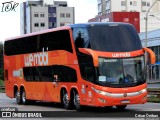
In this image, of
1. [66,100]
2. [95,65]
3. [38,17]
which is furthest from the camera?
[38,17]

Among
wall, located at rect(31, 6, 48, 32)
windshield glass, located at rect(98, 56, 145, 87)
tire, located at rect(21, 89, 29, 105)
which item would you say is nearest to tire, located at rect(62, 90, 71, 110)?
windshield glass, located at rect(98, 56, 145, 87)

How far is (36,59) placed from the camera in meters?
27.1

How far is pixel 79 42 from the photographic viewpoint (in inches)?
881

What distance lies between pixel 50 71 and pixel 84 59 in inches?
158

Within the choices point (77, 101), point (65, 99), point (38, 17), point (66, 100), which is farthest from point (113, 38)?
point (38, 17)

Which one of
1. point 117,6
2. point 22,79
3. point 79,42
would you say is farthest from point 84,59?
point 117,6

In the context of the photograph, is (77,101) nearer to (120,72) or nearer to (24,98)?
(120,72)

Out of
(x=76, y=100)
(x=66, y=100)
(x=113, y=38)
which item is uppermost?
(x=113, y=38)

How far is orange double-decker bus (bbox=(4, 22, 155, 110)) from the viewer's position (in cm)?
2112

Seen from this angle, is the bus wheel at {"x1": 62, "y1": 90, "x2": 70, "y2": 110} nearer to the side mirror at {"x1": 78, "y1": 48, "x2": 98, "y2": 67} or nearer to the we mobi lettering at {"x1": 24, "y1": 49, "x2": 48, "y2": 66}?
the we mobi lettering at {"x1": 24, "y1": 49, "x2": 48, "y2": 66}

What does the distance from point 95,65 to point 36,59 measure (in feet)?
22.2

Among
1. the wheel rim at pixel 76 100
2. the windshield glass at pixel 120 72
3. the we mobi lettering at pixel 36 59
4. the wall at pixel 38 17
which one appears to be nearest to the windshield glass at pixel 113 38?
the windshield glass at pixel 120 72

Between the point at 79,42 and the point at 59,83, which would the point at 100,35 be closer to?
the point at 79,42

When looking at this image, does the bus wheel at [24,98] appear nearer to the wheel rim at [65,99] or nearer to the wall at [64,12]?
the wheel rim at [65,99]
